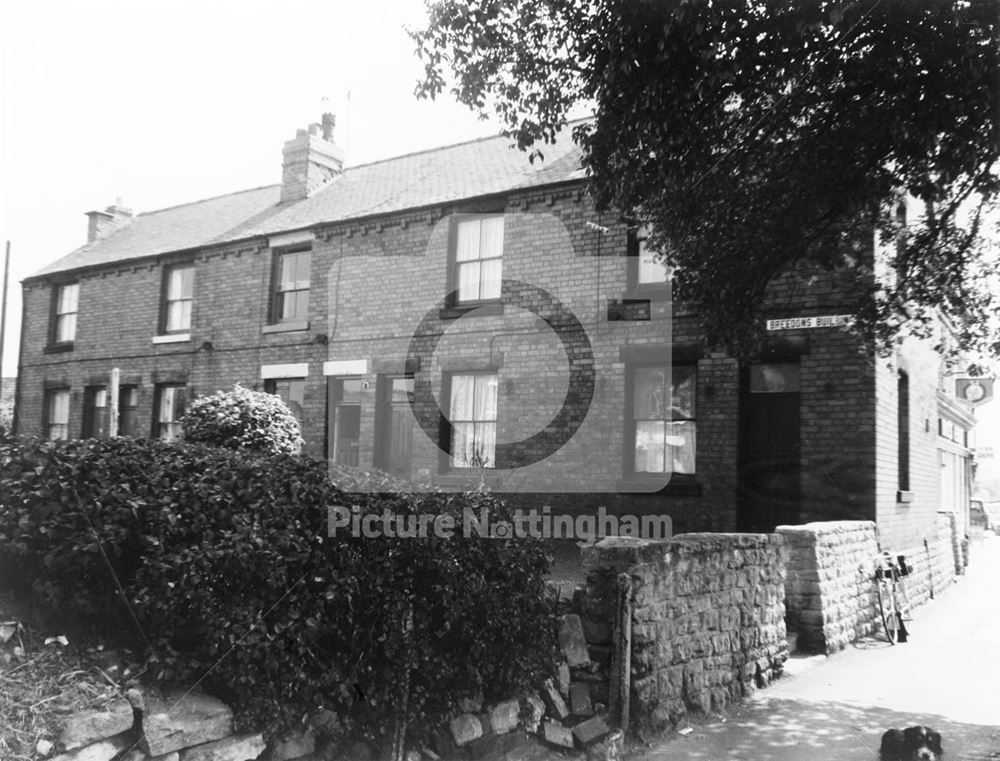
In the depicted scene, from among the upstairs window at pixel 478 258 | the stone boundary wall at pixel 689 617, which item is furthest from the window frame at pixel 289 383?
the stone boundary wall at pixel 689 617

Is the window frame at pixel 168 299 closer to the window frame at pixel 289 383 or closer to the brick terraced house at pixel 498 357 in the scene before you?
the brick terraced house at pixel 498 357

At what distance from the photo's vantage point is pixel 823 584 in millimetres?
9680

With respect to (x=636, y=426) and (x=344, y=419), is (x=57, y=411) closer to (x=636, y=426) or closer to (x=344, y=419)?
(x=344, y=419)

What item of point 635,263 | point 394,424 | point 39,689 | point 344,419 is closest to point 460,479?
point 394,424

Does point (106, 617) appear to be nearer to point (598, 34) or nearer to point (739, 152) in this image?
point (598, 34)

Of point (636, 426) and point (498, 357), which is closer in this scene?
point (636, 426)

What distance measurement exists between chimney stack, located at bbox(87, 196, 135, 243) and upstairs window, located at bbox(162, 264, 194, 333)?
516 centimetres

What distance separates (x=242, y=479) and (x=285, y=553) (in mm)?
506

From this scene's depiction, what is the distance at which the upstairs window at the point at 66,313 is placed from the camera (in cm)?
2033

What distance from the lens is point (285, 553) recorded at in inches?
164

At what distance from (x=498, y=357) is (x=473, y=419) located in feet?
3.77

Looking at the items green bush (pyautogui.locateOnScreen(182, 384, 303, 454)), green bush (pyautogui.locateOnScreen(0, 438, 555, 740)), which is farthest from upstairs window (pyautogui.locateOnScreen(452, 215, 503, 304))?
green bush (pyautogui.locateOnScreen(0, 438, 555, 740))

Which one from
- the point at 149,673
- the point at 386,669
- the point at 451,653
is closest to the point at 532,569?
the point at 451,653

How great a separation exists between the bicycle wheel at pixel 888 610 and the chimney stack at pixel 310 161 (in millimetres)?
13484
